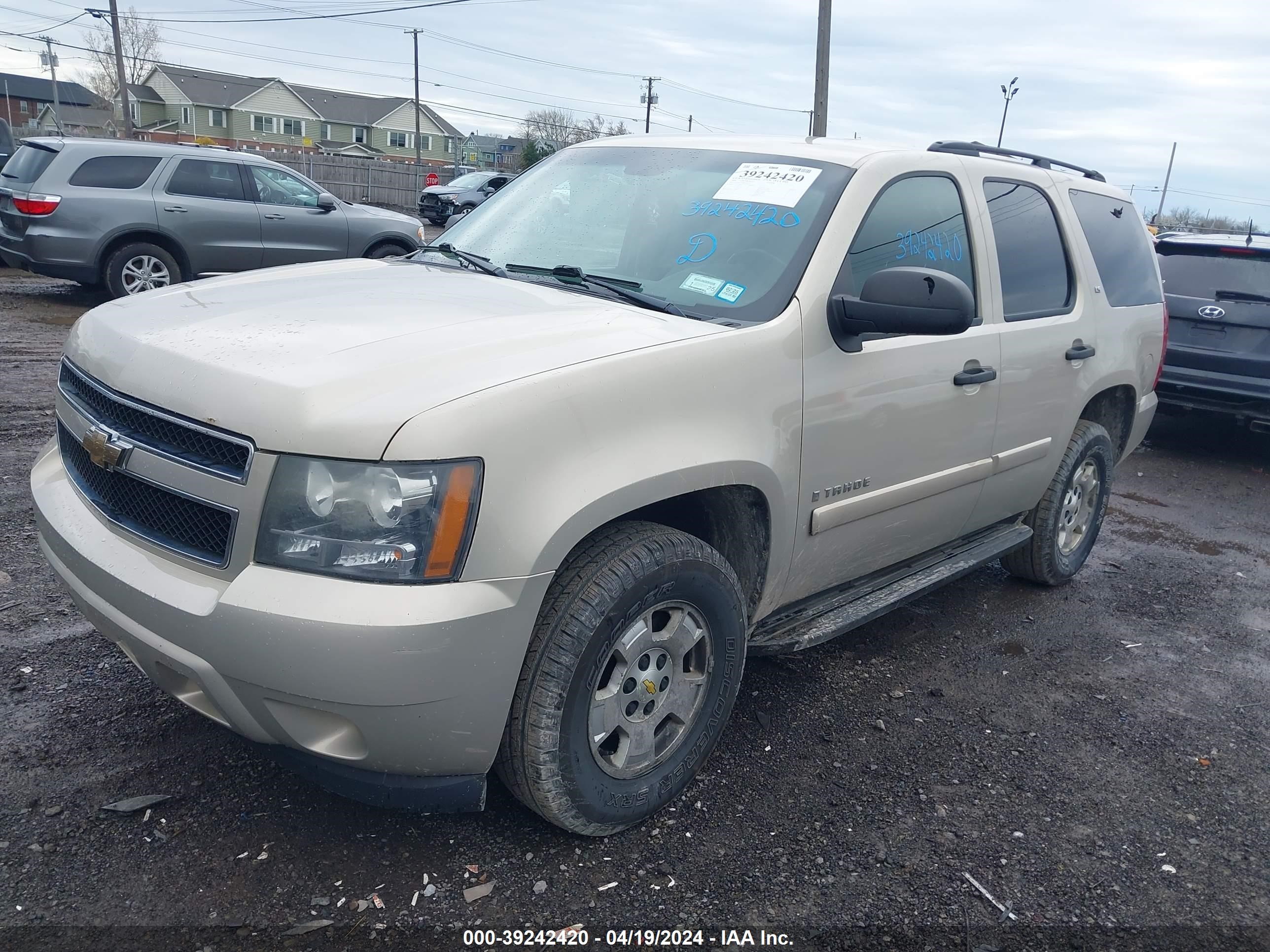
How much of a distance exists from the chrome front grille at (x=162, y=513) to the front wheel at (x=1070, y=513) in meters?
3.65

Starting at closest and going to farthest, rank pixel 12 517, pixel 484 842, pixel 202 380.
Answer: pixel 202 380
pixel 484 842
pixel 12 517

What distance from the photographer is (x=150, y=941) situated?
2.23 meters

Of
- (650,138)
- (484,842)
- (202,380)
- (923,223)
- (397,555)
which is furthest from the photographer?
(650,138)

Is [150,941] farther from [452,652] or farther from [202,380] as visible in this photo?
[202,380]

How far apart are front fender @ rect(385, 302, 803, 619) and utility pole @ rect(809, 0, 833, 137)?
16.4m

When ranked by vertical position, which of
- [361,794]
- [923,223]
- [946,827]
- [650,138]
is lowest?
[946,827]

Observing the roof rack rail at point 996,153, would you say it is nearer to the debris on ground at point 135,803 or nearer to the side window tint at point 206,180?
the debris on ground at point 135,803

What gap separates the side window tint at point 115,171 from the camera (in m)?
10.3

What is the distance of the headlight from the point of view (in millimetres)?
2135

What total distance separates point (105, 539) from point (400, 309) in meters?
0.95

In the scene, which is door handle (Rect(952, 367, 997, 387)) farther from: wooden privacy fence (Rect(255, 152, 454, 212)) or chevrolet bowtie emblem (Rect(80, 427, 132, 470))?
wooden privacy fence (Rect(255, 152, 454, 212))

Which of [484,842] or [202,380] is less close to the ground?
[202,380]

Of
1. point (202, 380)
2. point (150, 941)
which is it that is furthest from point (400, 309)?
point (150, 941)

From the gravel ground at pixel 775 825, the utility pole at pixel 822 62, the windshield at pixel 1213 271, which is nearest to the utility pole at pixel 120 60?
the utility pole at pixel 822 62
